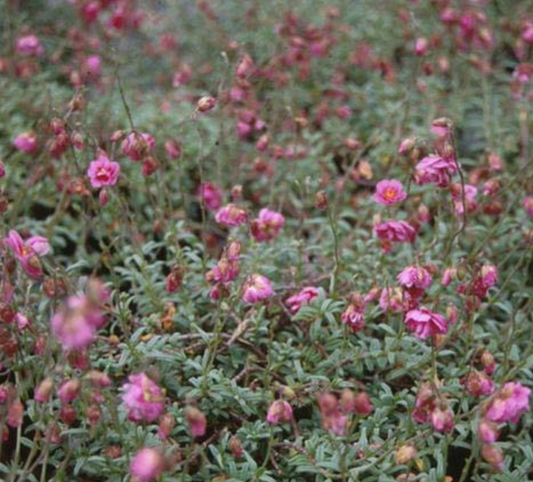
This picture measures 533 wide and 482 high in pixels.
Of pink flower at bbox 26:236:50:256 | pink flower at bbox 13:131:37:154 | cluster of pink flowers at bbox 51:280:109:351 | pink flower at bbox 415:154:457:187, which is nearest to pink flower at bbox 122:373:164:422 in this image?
cluster of pink flowers at bbox 51:280:109:351

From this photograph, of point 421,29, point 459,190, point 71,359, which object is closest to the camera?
point 71,359

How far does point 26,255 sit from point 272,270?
0.89 metres

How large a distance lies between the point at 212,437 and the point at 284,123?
193cm

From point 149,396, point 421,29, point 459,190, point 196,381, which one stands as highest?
point 149,396

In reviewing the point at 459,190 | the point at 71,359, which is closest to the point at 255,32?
the point at 459,190

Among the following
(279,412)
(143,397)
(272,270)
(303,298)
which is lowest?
(272,270)

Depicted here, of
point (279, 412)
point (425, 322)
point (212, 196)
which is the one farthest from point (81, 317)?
point (212, 196)

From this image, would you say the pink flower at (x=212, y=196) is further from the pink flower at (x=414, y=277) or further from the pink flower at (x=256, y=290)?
the pink flower at (x=414, y=277)

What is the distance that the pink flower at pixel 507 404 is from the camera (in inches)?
72.1

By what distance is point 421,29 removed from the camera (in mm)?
4656

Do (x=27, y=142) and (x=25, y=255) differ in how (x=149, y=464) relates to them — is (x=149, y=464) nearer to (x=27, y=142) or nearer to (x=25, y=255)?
(x=25, y=255)

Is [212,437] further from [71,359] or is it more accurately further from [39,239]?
[39,239]

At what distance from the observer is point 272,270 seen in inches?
111

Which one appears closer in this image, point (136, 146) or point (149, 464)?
point (149, 464)
